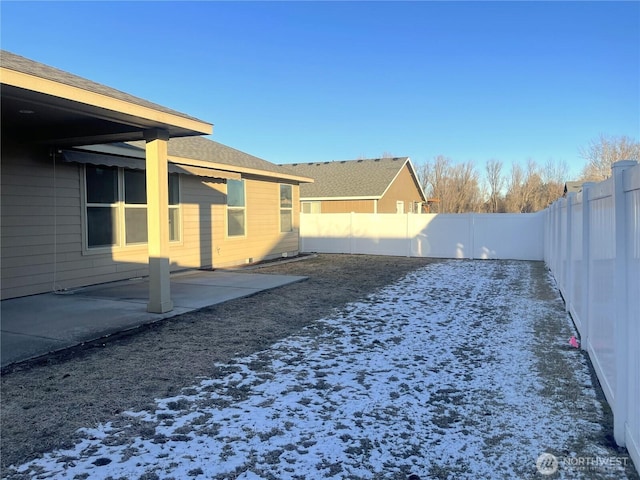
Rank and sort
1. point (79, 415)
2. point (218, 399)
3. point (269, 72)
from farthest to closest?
point (269, 72) → point (218, 399) → point (79, 415)

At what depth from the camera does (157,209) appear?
6.04m

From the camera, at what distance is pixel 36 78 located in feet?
13.9

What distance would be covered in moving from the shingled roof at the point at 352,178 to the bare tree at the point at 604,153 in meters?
12.7

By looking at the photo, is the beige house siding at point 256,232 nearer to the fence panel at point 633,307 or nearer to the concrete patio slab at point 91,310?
the concrete patio slab at point 91,310

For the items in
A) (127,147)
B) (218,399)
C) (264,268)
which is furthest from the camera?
(264,268)

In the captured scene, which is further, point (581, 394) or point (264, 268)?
point (264, 268)

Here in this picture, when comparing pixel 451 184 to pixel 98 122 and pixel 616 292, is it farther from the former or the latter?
pixel 616 292

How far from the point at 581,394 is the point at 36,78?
5.70m

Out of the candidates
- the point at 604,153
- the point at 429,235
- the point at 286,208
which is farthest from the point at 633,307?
the point at 604,153

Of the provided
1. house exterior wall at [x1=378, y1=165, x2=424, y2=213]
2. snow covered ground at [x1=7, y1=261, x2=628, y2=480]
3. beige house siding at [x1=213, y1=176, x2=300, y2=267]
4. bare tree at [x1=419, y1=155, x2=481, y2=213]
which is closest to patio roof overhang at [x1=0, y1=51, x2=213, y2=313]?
snow covered ground at [x1=7, y1=261, x2=628, y2=480]

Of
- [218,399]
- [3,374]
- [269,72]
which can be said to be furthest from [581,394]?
[269,72]

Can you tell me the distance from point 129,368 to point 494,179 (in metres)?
46.7

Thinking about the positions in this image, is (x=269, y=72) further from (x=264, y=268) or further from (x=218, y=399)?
(x=218, y=399)

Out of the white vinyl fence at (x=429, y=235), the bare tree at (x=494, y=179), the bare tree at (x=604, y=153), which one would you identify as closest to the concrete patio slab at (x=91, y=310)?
the white vinyl fence at (x=429, y=235)
